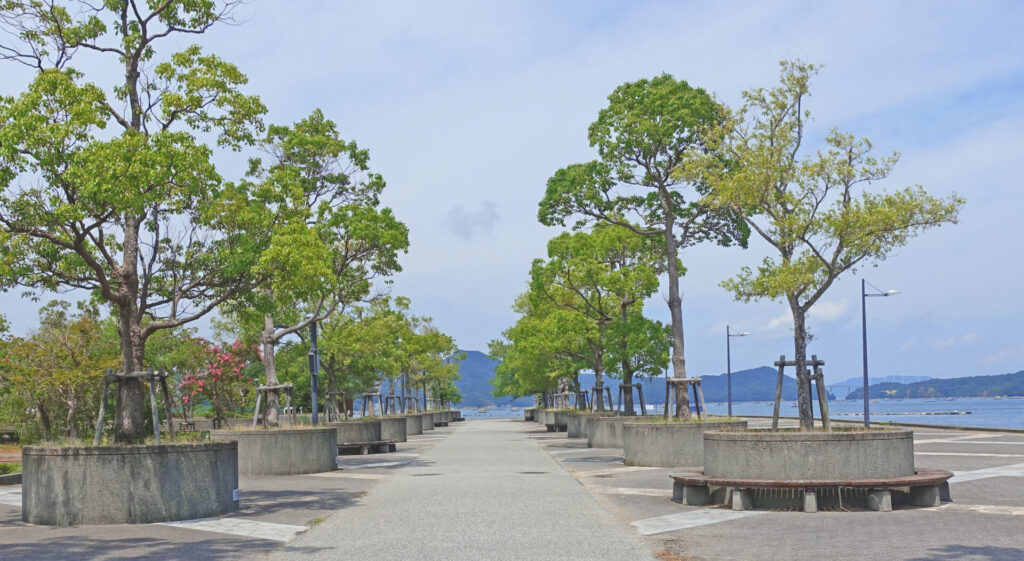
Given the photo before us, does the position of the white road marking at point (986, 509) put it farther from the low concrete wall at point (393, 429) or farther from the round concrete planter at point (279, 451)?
the low concrete wall at point (393, 429)

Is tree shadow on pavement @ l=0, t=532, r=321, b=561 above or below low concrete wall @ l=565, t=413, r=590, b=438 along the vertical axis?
above

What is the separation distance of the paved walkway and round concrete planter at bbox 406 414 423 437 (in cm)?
3207

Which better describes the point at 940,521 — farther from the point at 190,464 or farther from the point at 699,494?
the point at 190,464

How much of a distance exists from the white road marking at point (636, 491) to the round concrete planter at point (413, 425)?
115 ft

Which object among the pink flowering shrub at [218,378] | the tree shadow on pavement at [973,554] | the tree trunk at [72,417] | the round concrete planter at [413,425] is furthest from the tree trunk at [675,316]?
the pink flowering shrub at [218,378]

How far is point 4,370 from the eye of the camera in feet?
114

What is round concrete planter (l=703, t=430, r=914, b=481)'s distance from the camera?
14.1m

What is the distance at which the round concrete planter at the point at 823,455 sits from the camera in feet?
46.4

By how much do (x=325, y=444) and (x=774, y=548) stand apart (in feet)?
49.6

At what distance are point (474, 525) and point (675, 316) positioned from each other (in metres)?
14.3

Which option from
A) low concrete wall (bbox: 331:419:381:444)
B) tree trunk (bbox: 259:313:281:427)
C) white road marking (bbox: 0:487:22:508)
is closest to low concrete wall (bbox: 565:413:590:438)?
low concrete wall (bbox: 331:419:381:444)

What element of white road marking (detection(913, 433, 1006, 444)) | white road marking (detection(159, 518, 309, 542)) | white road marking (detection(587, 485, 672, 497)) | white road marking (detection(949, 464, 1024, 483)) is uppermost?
white road marking (detection(159, 518, 309, 542))

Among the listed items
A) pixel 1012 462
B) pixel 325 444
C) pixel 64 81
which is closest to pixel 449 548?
pixel 64 81

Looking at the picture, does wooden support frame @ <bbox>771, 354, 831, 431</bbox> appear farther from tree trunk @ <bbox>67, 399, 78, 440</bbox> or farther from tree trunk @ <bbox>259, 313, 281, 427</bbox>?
tree trunk @ <bbox>67, 399, 78, 440</bbox>
